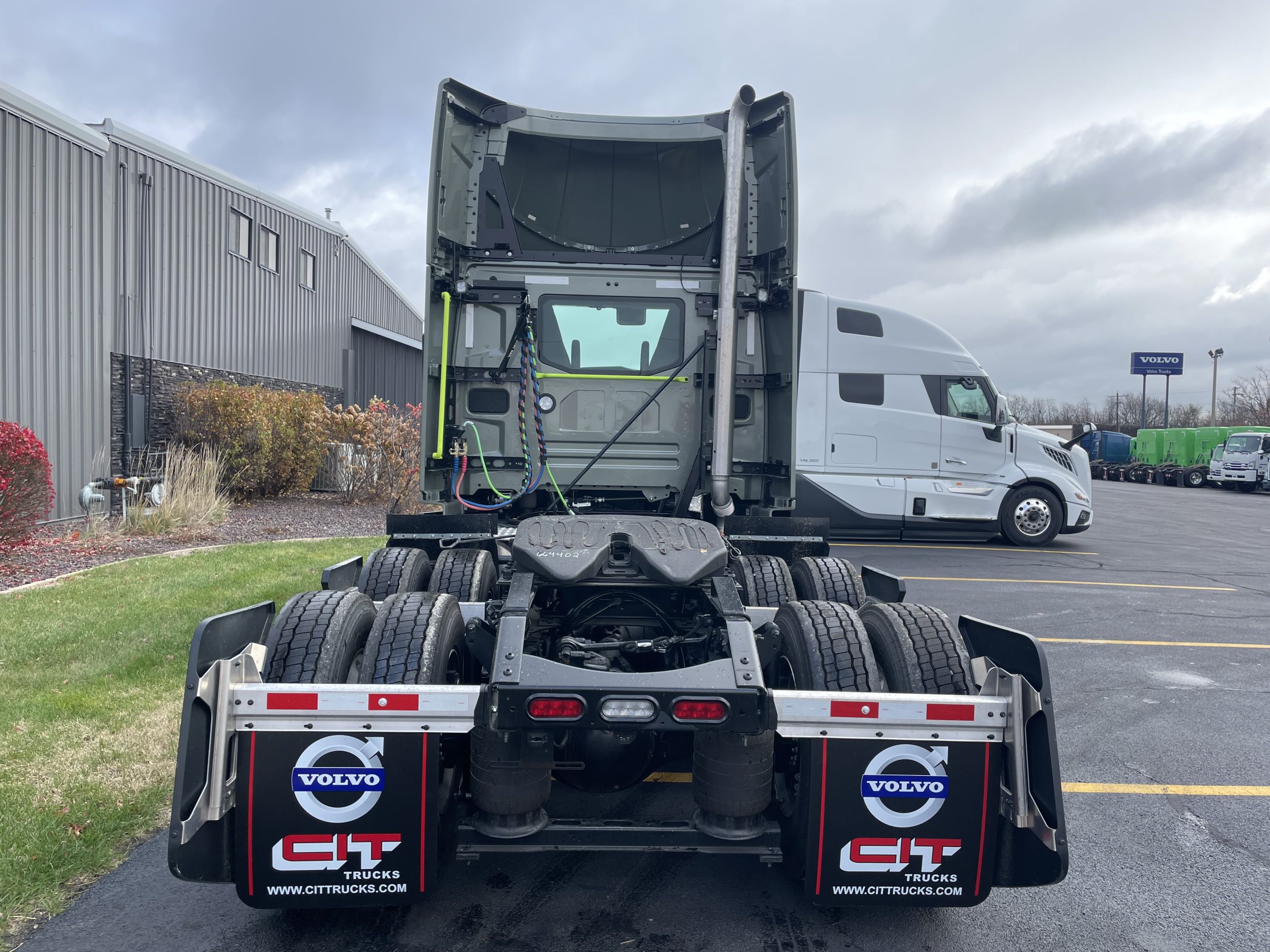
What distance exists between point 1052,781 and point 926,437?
35.0 feet

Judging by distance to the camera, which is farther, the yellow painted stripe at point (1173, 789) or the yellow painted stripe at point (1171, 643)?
the yellow painted stripe at point (1171, 643)

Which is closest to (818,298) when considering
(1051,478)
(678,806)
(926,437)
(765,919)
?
(926,437)

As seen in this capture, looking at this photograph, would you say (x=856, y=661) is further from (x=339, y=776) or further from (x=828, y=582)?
(x=339, y=776)

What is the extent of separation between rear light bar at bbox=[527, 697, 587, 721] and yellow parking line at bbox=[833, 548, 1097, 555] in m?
10.5

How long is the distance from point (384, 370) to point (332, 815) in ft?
80.4

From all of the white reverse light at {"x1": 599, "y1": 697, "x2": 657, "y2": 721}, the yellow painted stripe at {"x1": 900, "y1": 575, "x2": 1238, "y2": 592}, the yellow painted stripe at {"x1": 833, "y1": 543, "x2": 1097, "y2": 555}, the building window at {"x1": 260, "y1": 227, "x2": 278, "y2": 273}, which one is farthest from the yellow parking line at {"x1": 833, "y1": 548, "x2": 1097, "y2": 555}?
the building window at {"x1": 260, "y1": 227, "x2": 278, "y2": 273}

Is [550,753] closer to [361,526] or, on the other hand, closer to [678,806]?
[678,806]

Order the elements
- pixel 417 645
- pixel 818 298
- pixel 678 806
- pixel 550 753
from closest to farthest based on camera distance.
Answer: pixel 550 753 < pixel 417 645 < pixel 678 806 < pixel 818 298

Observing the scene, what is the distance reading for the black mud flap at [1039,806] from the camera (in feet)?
8.07

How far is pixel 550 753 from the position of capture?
8.59 ft

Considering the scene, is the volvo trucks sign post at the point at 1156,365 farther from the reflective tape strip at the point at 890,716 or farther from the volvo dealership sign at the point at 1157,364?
the reflective tape strip at the point at 890,716

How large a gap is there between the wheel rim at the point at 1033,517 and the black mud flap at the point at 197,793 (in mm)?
12655

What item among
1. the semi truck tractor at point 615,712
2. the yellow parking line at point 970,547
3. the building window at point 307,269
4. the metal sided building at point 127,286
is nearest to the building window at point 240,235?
the metal sided building at point 127,286

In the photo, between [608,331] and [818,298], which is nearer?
[608,331]
